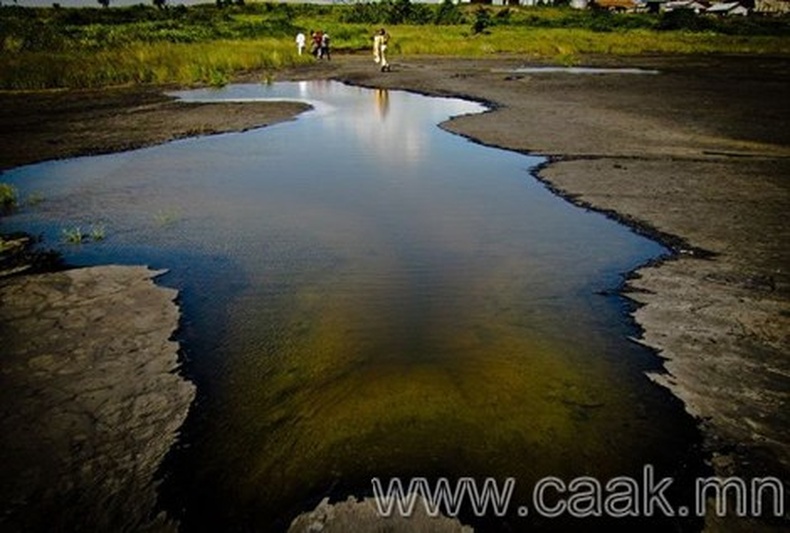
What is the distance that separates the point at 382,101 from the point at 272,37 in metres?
31.8

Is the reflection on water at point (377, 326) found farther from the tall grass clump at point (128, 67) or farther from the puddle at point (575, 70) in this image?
the puddle at point (575, 70)

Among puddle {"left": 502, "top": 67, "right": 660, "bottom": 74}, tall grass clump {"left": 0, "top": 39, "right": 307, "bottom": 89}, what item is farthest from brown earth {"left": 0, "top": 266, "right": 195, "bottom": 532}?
puddle {"left": 502, "top": 67, "right": 660, "bottom": 74}

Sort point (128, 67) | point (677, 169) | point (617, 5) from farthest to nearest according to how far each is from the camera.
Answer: point (617, 5), point (128, 67), point (677, 169)

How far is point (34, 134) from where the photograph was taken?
39.5 feet

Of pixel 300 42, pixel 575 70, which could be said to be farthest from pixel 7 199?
pixel 300 42

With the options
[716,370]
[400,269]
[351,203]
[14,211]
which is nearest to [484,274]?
[400,269]

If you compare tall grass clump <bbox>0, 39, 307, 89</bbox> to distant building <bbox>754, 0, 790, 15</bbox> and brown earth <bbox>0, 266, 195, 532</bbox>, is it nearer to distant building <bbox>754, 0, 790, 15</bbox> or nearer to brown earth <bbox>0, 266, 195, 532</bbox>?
brown earth <bbox>0, 266, 195, 532</bbox>

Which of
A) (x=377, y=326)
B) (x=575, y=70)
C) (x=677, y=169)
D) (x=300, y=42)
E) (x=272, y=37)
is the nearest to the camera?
(x=377, y=326)

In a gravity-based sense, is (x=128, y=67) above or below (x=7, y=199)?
above

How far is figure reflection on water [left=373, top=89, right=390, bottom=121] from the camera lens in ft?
47.8

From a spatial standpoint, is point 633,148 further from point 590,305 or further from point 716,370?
point 716,370

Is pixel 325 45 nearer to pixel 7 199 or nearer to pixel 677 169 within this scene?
pixel 7 199

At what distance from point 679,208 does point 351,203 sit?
13.3 feet

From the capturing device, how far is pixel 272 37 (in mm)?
44125
